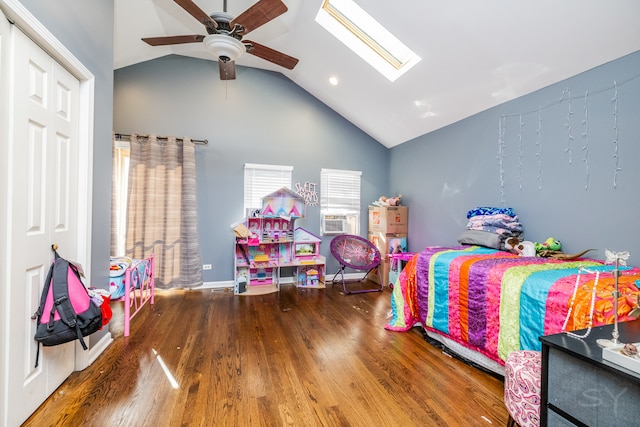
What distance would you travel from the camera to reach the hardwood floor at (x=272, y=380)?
1535 mm

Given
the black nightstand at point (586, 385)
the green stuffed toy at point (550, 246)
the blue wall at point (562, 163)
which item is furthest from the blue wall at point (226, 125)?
the black nightstand at point (586, 385)

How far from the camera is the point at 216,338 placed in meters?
2.49

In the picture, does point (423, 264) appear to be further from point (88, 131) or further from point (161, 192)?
point (161, 192)

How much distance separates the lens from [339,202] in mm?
4707

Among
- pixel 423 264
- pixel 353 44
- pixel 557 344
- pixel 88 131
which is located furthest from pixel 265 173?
pixel 557 344

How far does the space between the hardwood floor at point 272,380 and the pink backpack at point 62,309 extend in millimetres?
452

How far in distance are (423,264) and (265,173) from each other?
9.21ft

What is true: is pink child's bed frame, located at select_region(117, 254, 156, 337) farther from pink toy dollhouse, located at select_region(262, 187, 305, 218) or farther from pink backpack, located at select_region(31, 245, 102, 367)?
pink toy dollhouse, located at select_region(262, 187, 305, 218)

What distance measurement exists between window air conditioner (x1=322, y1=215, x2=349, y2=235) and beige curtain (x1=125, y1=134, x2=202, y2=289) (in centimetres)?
205

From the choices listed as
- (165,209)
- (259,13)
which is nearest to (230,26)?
(259,13)

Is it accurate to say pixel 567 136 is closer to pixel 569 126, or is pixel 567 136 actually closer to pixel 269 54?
pixel 569 126

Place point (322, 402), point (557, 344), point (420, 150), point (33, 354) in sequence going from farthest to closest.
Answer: point (420, 150) < point (322, 402) < point (33, 354) < point (557, 344)

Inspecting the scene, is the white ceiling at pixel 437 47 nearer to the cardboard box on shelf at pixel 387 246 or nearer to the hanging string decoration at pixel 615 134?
the hanging string decoration at pixel 615 134

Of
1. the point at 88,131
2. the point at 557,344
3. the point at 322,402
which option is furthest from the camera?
the point at 88,131
